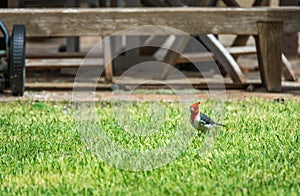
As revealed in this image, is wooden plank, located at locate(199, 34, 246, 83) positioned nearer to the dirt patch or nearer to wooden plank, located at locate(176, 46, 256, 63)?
wooden plank, located at locate(176, 46, 256, 63)

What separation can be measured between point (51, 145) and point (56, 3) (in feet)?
19.7

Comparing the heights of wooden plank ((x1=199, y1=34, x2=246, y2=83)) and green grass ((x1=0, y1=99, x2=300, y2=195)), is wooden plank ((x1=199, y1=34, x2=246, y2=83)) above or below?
below

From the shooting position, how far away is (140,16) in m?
6.54

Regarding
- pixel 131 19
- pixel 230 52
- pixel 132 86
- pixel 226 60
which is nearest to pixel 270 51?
pixel 226 60

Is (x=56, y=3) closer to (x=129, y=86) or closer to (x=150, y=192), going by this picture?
(x=129, y=86)

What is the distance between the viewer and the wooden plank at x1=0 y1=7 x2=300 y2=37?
6.53m

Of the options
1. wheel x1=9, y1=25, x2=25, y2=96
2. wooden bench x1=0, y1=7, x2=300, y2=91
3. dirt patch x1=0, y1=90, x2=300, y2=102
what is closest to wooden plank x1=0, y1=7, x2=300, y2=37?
wooden bench x1=0, y1=7, x2=300, y2=91

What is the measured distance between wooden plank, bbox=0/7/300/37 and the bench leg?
9 centimetres

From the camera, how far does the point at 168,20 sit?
21.5ft

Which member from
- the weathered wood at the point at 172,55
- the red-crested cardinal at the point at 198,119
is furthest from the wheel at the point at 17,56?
the red-crested cardinal at the point at 198,119

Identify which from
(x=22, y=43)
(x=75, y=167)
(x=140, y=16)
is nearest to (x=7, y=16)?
(x=22, y=43)

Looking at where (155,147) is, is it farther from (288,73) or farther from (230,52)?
(288,73)

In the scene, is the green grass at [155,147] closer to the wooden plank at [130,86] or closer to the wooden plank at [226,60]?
the wooden plank at [130,86]

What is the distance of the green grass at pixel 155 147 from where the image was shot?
3162 millimetres
